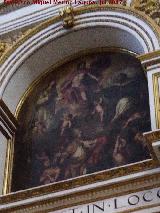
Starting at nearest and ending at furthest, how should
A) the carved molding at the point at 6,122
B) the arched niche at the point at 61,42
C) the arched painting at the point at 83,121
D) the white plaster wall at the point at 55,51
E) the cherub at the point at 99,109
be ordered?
the arched painting at the point at 83,121 < the cherub at the point at 99,109 < the carved molding at the point at 6,122 < the arched niche at the point at 61,42 < the white plaster wall at the point at 55,51

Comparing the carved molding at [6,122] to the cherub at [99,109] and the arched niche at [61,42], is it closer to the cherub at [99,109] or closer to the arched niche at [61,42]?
the arched niche at [61,42]

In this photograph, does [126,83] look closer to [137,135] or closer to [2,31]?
[137,135]

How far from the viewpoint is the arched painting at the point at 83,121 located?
25.1ft

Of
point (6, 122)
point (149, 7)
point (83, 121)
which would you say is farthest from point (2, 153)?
point (149, 7)

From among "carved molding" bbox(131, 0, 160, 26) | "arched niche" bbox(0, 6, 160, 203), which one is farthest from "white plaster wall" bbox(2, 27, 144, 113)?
"carved molding" bbox(131, 0, 160, 26)

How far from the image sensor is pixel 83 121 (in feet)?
26.8

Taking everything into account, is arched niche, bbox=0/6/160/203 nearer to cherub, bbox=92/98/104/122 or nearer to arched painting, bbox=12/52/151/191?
arched painting, bbox=12/52/151/191

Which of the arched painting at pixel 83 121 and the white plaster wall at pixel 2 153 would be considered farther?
the white plaster wall at pixel 2 153

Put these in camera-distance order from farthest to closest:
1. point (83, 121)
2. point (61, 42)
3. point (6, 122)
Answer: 1. point (61, 42)
2. point (6, 122)
3. point (83, 121)

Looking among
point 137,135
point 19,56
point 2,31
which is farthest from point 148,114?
point 2,31

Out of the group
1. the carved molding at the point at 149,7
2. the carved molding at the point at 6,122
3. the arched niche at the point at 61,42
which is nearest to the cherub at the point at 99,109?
the arched niche at the point at 61,42

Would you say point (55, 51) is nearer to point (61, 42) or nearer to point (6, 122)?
point (61, 42)

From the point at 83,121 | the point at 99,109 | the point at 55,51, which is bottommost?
the point at 83,121

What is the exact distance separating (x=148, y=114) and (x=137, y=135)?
326 millimetres
